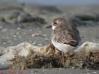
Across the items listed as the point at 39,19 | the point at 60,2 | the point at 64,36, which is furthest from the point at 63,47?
the point at 60,2

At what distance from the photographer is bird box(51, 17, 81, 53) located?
7414 mm

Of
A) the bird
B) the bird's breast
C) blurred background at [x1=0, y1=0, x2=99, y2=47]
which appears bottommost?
the bird's breast

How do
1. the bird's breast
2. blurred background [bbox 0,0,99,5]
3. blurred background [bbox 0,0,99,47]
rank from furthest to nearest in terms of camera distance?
1. blurred background [bbox 0,0,99,5]
2. blurred background [bbox 0,0,99,47]
3. the bird's breast

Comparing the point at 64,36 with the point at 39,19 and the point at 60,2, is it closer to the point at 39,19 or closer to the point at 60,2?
the point at 39,19

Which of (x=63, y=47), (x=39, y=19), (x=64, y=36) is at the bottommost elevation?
(x=63, y=47)

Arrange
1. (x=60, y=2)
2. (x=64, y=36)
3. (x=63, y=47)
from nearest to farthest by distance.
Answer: (x=63, y=47), (x=64, y=36), (x=60, y=2)

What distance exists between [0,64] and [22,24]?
15.9 ft

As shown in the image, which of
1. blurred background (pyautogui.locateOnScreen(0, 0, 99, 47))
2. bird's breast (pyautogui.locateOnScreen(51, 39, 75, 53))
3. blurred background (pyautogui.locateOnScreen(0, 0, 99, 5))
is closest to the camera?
bird's breast (pyautogui.locateOnScreen(51, 39, 75, 53))

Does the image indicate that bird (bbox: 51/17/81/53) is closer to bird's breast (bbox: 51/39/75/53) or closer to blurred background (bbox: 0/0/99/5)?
bird's breast (bbox: 51/39/75/53)

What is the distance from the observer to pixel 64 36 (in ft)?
24.8

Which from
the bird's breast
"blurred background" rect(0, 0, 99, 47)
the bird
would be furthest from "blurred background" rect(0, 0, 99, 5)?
the bird's breast

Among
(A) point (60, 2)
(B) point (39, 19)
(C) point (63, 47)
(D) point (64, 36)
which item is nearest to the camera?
(C) point (63, 47)

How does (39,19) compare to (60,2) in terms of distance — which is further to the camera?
(60,2)

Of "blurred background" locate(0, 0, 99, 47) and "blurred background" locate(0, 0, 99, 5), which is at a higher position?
"blurred background" locate(0, 0, 99, 5)
